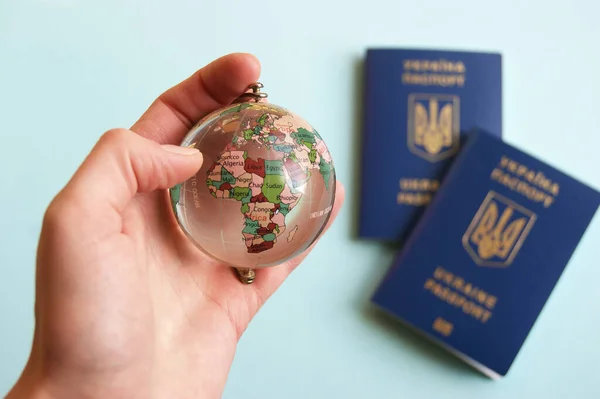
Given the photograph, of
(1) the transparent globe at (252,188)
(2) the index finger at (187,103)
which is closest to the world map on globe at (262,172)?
(1) the transparent globe at (252,188)

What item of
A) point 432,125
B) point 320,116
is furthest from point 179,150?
point 432,125

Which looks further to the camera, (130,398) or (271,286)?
(271,286)

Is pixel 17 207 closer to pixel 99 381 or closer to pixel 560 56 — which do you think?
pixel 99 381

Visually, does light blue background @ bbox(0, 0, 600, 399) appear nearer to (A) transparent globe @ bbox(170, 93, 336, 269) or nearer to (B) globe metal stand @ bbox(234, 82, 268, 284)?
(B) globe metal stand @ bbox(234, 82, 268, 284)

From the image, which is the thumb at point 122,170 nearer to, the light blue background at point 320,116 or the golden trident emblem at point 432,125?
the light blue background at point 320,116

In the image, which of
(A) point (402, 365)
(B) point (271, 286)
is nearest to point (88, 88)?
(B) point (271, 286)

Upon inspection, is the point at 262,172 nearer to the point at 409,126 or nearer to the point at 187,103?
the point at 187,103
